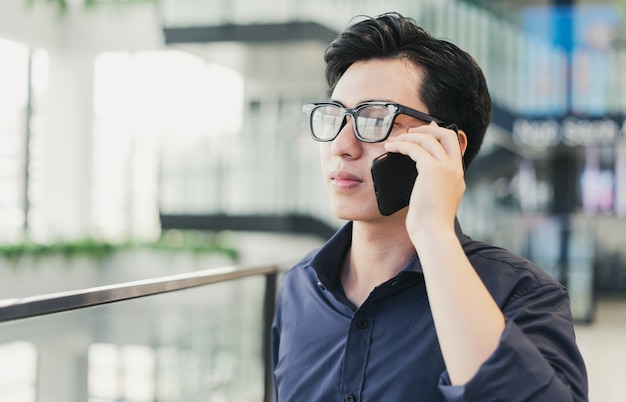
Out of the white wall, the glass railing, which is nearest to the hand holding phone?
the glass railing

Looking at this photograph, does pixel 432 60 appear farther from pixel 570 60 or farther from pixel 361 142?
pixel 570 60

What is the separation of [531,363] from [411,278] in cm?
38

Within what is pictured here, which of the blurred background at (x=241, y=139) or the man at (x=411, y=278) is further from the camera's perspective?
the blurred background at (x=241, y=139)

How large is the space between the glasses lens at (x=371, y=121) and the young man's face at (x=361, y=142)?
25 mm

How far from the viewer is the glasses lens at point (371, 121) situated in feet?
5.22

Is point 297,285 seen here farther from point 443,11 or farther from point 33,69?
point 33,69

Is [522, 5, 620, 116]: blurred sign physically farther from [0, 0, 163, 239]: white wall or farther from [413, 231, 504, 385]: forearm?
[413, 231, 504, 385]: forearm

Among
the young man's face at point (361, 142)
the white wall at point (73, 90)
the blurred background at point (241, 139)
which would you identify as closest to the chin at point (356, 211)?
the young man's face at point (361, 142)

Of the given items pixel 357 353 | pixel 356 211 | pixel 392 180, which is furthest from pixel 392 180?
pixel 357 353

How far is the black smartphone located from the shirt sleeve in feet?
1.02

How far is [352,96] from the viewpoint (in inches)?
64.9

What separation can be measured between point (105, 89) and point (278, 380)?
1820cm

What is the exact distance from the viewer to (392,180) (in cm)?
155

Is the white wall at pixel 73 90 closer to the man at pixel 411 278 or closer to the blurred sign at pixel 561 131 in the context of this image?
the blurred sign at pixel 561 131
